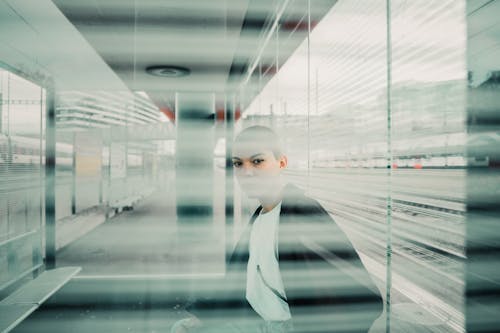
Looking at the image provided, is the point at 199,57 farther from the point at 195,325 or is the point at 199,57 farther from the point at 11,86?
the point at 195,325

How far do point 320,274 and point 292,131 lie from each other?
3.34ft

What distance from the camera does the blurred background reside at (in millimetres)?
804

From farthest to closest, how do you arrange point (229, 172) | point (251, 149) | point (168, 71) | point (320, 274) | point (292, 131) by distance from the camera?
point (229, 172) < point (168, 71) < point (292, 131) < point (251, 149) < point (320, 274)

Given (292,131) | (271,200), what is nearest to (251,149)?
(271,200)

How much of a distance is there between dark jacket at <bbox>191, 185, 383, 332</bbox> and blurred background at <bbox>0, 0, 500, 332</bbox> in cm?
6

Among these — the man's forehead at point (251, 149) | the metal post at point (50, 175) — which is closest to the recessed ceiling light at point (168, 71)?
the metal post at point (50, 175)

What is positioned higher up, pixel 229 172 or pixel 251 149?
pixel 251 149

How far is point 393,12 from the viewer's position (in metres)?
0.97

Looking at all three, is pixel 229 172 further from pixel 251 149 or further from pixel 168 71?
pixel 251 149

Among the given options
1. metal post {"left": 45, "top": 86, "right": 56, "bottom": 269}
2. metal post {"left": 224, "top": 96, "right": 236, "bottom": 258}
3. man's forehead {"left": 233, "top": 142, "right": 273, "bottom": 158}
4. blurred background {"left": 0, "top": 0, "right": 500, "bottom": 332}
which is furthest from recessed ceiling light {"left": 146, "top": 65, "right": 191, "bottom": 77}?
man's forehead {"left": 233, "top": 142, "right": 273, "bottom": 158}

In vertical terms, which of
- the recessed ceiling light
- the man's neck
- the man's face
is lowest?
the man's neck

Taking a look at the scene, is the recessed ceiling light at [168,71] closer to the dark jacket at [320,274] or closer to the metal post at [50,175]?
the metal post at [50,175]

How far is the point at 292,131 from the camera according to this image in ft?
6.04

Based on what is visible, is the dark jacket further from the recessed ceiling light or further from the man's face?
the recessed ceiling light
